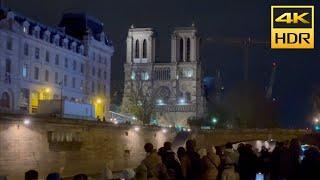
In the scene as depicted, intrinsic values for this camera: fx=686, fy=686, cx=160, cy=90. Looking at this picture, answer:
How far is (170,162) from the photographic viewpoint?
1605 centimetres

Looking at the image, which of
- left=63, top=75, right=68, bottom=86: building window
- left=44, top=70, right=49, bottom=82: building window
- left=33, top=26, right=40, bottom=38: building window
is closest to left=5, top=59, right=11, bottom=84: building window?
left=33, top=26, right=40, bottom=38: building window

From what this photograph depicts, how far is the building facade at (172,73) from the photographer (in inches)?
5364

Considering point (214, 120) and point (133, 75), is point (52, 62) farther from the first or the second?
point (133, 75)

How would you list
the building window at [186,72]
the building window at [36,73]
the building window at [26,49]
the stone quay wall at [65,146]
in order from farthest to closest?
the building window at [186,72] < the building window at [36,73] < the building window at [26,49] < the stone quay wall at [65,146]

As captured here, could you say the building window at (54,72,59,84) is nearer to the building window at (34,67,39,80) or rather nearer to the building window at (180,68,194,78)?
the building window at (34,67,39,80)

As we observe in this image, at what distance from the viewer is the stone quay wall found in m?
38.6

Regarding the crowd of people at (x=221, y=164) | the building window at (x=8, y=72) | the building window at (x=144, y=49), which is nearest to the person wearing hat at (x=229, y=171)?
the crowd of people at (x=221, y=164)

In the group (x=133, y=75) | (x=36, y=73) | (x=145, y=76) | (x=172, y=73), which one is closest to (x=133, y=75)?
(x=133, y=75)

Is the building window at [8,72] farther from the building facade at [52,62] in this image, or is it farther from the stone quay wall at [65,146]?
the stone quay wall at [65,146]

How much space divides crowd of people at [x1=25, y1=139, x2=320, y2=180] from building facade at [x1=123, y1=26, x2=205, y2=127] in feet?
367

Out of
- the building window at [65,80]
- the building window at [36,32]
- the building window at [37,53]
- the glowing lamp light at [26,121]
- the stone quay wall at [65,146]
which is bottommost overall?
the stone quay wall at [65,146]

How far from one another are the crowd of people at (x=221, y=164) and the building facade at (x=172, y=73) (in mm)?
111963

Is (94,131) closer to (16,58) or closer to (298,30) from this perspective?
(16,58)

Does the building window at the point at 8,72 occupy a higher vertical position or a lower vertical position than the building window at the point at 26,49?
lower
